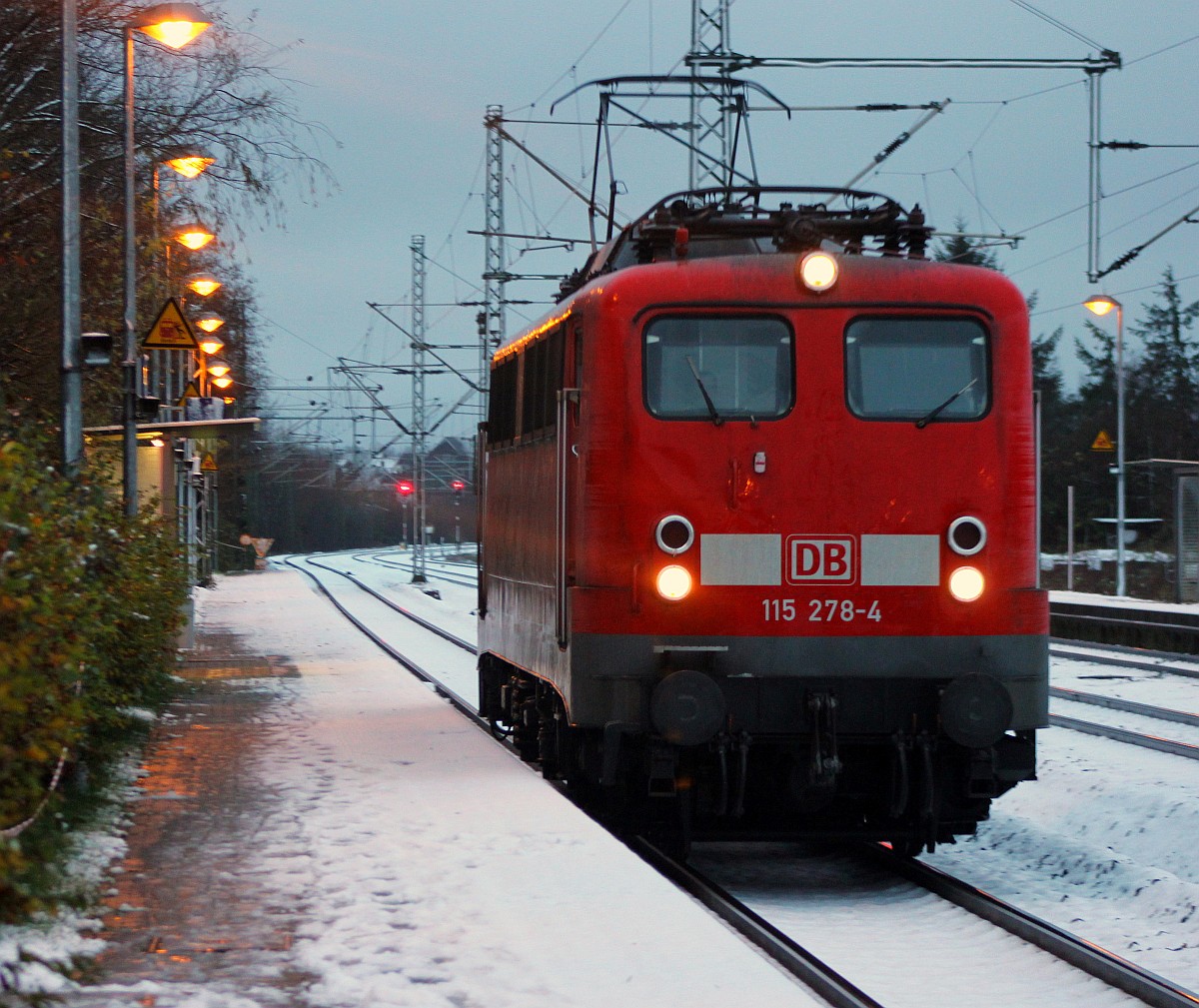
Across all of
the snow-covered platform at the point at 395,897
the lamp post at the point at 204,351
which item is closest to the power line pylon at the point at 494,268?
the lamp post at the point at 204,351

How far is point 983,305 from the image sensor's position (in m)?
9.72

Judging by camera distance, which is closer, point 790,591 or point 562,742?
point 790,591

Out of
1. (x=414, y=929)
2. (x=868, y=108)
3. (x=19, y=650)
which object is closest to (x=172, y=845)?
(x=414, y=929)

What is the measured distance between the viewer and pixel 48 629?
253 inches

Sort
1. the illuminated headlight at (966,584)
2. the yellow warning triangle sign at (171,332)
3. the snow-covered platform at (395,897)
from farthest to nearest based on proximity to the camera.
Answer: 1. the yellow warning triangle sign at (171,332)
2. the illuminated headlight at (966,584)
3. the snow-covered platform at (395,897)

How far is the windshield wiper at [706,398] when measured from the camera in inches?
373

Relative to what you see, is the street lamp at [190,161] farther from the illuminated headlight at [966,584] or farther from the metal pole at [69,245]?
the illuminated headlight at [966,584]

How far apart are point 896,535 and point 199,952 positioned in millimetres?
4393

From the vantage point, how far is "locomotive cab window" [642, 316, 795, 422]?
9547mm

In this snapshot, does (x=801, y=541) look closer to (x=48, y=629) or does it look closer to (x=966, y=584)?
(x=966, y=584)

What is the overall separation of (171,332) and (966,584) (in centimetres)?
1282

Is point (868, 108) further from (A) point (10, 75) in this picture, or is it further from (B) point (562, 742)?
(B) point (562, 742)

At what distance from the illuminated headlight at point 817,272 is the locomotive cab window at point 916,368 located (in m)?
0.28

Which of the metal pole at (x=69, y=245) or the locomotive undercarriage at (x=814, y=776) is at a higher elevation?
the metal pole at (x=69, y=245)
